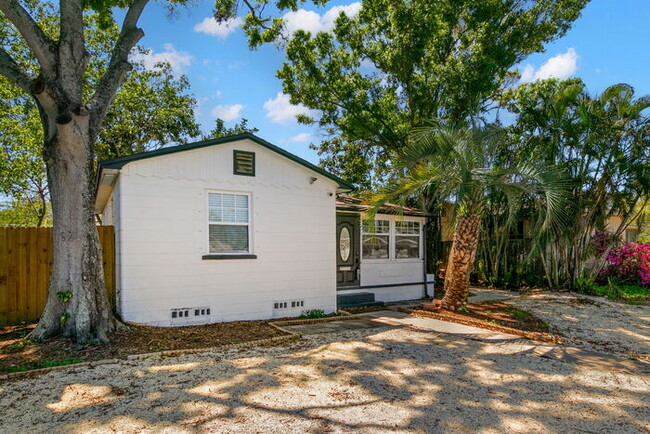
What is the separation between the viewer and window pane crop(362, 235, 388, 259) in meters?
10.5

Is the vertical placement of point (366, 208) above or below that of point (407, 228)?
above

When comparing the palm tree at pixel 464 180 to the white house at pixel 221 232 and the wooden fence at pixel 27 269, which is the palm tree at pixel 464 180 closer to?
the white house at pixel 221 232

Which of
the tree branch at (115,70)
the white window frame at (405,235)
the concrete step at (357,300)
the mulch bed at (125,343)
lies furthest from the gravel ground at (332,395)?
the white window frame at (405,235)

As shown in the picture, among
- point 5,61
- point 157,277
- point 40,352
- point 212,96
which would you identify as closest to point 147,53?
point 212,96

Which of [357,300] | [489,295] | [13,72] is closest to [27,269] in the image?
[13,72]

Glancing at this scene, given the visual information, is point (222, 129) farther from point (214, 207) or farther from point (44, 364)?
point (44, 364)

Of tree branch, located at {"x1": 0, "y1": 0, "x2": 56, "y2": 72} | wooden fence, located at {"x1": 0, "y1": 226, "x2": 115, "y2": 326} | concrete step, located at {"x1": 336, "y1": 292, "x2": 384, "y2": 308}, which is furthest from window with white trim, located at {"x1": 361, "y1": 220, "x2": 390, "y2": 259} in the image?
tree branch, located at {"x1": 0, "y1": 0, "x2": 56, "y2": 72}

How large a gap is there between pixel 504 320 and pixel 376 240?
3.84 meters

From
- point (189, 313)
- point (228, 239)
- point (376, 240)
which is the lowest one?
point (189, 313)

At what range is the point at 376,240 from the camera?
10.7 metres

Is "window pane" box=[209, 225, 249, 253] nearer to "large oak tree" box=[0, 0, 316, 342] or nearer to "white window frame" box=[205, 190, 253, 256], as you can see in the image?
"white window frame" box=[205, 190, 253, 256]

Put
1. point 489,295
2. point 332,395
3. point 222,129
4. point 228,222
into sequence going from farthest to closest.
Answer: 1. point 222,129
2. point 489,295
3. point 228,222
4. point 332,395

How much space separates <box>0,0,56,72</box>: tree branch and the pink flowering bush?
52.7 ft

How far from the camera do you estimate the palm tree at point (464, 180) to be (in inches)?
296
